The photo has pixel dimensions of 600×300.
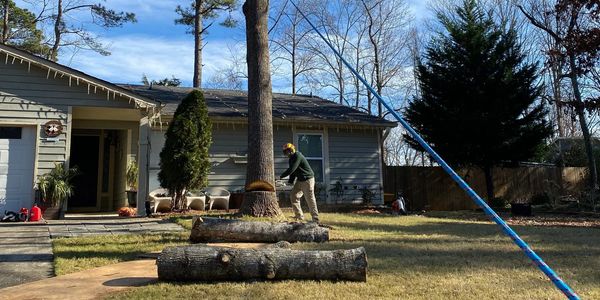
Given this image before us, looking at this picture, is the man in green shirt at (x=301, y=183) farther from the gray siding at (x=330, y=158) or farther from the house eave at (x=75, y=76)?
the gray siding at (x=330, y=158)

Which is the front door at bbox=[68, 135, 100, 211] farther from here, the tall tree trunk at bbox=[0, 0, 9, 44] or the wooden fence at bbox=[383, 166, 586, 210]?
the tall tree trunk at bbox=[0, 0, 9, 44]

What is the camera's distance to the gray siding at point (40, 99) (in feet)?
35.6

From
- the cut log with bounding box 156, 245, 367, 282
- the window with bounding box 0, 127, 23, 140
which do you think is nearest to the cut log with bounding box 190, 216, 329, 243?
the cut log with bounding box 156, 245, 367, 282

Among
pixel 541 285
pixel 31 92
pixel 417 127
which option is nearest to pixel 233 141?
pixel 31 92

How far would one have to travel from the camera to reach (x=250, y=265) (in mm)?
4816

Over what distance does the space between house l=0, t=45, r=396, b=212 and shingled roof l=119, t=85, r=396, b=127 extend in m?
0.04

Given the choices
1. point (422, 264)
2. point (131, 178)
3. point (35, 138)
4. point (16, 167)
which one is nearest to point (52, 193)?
point (16, 167)

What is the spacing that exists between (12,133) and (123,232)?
4483mm

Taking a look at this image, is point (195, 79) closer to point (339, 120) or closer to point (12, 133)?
point (339, 120)

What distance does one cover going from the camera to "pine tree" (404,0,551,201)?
17219 mm

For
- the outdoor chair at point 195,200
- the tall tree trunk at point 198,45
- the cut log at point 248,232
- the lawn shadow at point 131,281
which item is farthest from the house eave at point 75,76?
the tall tree trunk at point 198,45

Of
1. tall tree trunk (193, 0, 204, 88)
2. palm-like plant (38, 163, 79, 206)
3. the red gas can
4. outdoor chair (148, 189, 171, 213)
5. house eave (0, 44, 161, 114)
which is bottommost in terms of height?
the red gas can

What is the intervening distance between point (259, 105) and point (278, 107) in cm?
615

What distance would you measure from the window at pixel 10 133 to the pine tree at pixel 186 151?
3136 mm
